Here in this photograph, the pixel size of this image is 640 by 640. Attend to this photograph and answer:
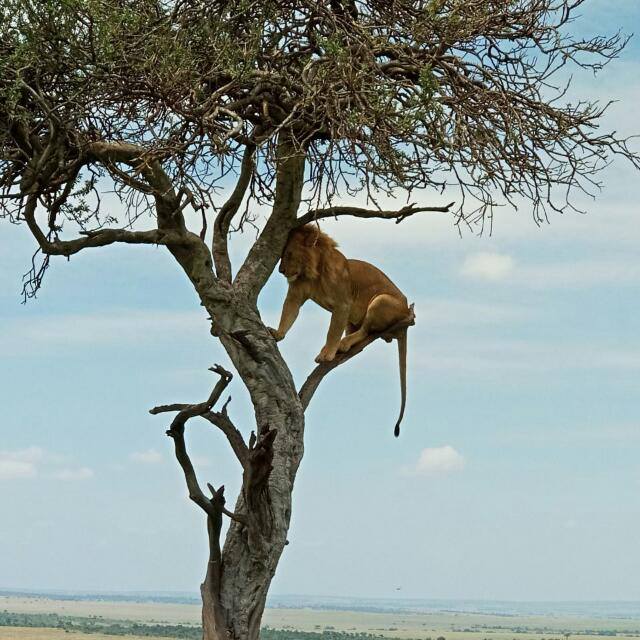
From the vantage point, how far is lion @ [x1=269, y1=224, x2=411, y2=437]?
28.3 feet

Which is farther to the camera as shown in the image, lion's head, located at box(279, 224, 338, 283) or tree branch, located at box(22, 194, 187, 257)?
lion's head, located at box(279, 224, 338, 283)

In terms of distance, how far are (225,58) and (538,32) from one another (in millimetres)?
2819

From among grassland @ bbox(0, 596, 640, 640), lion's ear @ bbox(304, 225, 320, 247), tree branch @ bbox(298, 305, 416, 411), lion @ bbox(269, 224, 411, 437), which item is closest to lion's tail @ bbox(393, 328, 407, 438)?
tree branch @ bbox(298, 305, 416, 411)

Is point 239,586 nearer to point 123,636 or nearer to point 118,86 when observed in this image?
point 118,86

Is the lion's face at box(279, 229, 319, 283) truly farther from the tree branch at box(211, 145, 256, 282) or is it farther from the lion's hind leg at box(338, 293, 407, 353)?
the lion's hind leg at box(338, 293, 407, 353)

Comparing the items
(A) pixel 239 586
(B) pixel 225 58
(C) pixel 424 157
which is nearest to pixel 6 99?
(B) pixel 225 58

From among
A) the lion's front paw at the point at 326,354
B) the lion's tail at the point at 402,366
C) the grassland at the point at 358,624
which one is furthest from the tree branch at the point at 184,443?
the grassland at the point at 358,624

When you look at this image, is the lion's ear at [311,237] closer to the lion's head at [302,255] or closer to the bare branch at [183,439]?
the lion's head at [302,255]

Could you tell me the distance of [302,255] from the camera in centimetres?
861

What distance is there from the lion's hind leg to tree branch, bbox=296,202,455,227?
27.3 inches

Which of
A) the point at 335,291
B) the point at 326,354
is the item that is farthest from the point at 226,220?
the point at 326,354

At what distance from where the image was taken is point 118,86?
25.9ft

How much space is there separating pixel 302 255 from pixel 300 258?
0.03m

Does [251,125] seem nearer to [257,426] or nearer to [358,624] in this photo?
[257,426]
